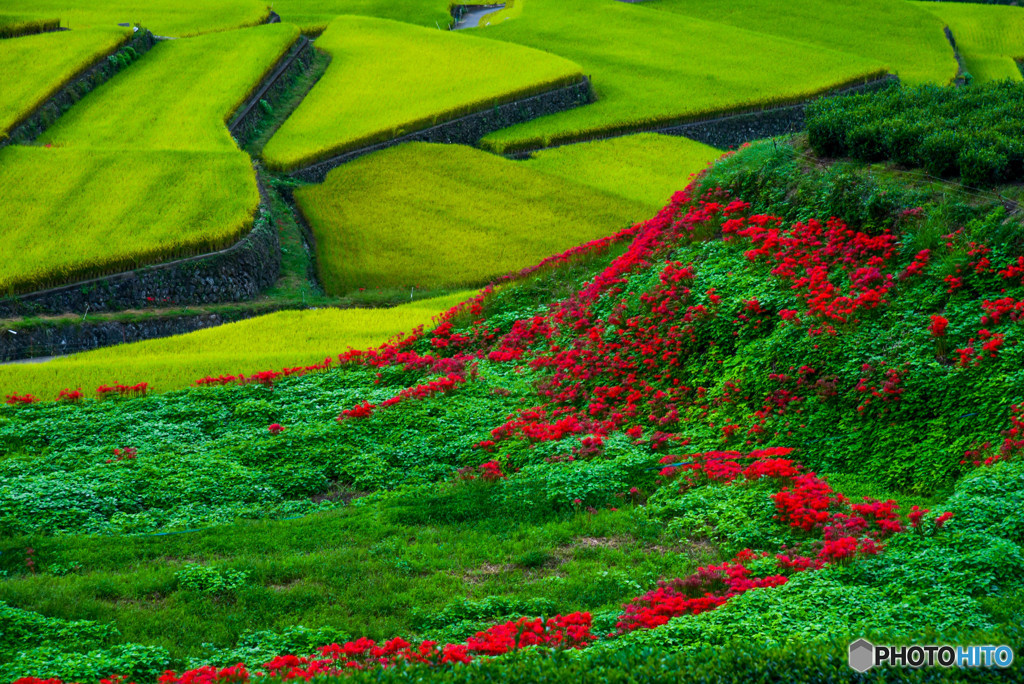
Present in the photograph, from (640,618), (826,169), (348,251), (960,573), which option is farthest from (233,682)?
(348,251)

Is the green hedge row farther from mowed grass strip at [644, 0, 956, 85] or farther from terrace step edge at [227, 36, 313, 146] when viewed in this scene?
mowed grass strip at [644, 0, 956, 85]

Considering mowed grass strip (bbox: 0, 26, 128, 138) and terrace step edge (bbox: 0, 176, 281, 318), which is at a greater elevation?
mowed grass strip (bbox: 0, 26, 128, 138)

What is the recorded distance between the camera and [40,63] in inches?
1510

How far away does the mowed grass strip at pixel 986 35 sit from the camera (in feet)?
161

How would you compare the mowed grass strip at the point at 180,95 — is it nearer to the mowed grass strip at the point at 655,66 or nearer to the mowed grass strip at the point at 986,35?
the mowed grass strip at the point at 655,66

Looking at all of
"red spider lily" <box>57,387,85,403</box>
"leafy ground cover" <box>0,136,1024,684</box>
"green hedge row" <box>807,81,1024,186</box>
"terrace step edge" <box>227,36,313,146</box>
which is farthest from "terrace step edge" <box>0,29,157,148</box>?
"green hedge row" <box>807,81,1024,186</box>

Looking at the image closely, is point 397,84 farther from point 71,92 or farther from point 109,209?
point 109,209

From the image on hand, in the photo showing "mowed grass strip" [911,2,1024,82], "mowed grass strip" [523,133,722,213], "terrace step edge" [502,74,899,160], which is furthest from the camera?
"mowed grass strip" [911,2,1024,82]

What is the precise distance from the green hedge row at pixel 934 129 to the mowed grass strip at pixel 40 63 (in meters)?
27.4

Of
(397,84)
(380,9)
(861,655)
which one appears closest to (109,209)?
(397,84)

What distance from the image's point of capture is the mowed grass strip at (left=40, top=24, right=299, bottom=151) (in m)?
33.5

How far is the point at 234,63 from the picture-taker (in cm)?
4141

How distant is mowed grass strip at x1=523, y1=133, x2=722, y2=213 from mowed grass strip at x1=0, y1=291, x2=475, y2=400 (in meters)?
10.9

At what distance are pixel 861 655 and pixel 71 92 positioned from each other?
38209mm
